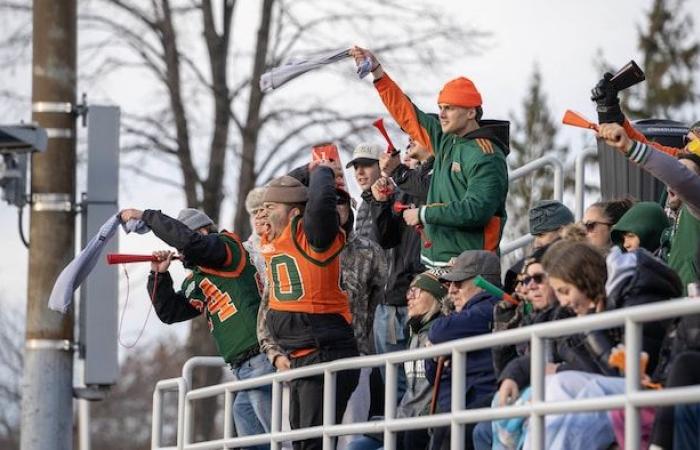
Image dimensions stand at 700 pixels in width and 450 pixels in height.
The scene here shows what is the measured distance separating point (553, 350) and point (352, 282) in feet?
8.70

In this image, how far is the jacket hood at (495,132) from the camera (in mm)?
10711

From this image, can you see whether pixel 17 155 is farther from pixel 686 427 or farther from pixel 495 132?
pixel 686 427

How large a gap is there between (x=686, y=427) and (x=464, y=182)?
353 cm

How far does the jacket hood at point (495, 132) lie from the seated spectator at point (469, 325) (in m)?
0.98

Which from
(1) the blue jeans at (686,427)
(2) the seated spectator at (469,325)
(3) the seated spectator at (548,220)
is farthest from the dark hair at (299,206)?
(1) the blue jeans at (686,427)

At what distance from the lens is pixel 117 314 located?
39.9 ft

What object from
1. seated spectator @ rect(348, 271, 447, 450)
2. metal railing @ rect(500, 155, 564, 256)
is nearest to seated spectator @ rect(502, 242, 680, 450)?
seated spectator @ rect(348, 271, 447, 450)

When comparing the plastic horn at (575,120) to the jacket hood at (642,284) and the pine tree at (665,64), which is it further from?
the pine tree at (665,64)

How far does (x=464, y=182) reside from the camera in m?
10.6

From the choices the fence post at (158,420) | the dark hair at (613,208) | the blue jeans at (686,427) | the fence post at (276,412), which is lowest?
the fence post at (158,420)

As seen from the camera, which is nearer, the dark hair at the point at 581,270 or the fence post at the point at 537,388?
the fence post at the point at 537,388

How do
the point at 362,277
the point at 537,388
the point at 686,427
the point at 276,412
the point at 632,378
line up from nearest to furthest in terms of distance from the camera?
the point at 632,378
the point at 686,427
the point at 537,388
the point at 276,412
the point at 362,277

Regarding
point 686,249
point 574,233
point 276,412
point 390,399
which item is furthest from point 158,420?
point 686,249

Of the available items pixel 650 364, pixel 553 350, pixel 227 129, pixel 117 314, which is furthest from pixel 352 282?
pixel 227 129
